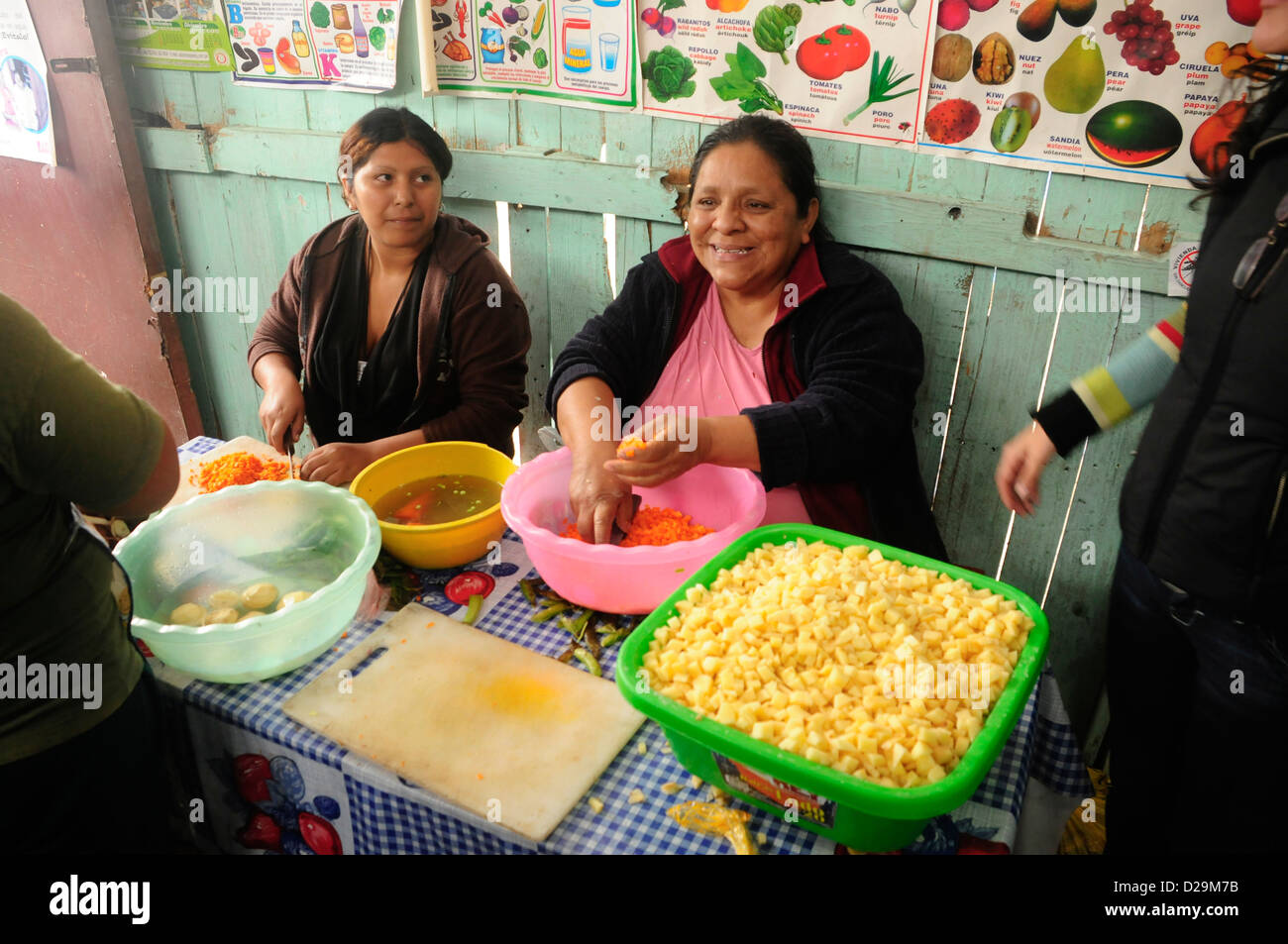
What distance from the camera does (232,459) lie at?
93.2 inches

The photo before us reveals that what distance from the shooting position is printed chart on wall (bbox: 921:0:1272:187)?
1.80 meters

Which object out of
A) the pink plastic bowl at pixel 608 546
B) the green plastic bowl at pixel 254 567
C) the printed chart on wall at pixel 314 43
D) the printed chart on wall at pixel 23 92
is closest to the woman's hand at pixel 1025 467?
the pink plastic bowl at pixel 608 546

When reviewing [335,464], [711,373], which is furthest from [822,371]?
[335,464]

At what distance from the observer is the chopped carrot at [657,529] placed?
5.77 ft

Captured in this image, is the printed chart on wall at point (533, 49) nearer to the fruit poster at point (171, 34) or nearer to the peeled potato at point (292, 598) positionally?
the fruit poster at point (171, 34)

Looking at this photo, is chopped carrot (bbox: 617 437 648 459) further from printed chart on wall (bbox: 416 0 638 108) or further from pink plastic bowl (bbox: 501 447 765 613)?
printed chart on wall (bbox: 416 0 638 108)

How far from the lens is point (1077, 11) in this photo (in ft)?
6.15

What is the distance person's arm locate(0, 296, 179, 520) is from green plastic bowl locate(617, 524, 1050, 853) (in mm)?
862

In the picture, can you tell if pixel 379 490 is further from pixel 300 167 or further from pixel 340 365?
pixel 300 167

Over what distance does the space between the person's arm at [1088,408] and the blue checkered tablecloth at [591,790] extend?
405 millimetres

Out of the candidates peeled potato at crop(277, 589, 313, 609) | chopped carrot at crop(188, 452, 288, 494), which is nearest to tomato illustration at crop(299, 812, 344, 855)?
peeled potato at crop(277, 589, 313, 609)
